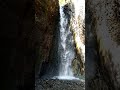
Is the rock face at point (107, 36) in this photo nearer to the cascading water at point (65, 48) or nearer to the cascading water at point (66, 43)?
the cascading water at point (66, 43)

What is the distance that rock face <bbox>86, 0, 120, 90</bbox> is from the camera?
12.5 ft

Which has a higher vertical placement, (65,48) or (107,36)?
(65,48)

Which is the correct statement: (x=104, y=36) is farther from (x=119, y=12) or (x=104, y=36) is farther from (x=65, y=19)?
(x=65, y=19)

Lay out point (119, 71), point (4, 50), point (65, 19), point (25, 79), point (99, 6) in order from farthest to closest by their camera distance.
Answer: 1. point (65, 19)
2. point (25, 79)
3. point (99, 6)
4. point (4, 50)
5. point (119, 71)

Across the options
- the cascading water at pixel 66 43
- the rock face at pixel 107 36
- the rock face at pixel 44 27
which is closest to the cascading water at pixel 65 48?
the cascading water at pixel 66 43

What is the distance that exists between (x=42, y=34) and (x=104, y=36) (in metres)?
13.5

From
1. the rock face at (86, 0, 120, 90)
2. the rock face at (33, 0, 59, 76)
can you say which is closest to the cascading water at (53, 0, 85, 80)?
the rock face at (33, 0, 59, 76)

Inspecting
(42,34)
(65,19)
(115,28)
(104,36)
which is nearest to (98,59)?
(104,36)

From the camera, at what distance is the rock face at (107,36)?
3.81m

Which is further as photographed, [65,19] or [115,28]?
[65,19]

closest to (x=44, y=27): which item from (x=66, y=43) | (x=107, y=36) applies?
(x=66, y=43)

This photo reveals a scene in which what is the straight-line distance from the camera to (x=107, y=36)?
405 centimetres

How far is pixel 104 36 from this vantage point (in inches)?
163

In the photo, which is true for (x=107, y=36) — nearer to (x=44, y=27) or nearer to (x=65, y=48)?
(x=44, y=27)
